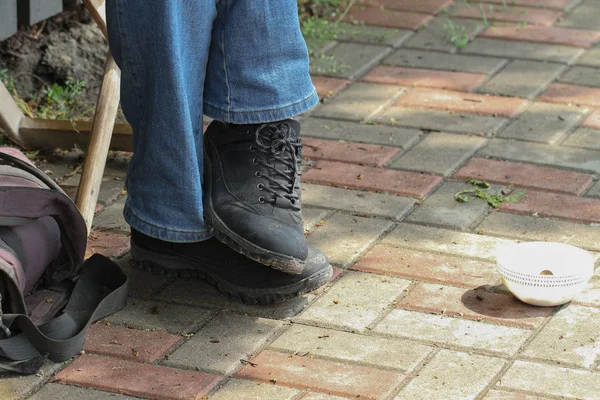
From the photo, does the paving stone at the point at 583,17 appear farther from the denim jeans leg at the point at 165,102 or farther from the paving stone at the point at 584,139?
the denim jeans leg at the point at 165,102

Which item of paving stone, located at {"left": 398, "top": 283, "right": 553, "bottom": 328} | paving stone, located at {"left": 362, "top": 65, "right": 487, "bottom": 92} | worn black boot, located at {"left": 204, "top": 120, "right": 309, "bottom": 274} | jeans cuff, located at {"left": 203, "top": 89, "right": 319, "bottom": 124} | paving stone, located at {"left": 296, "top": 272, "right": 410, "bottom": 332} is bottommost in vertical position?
→ paving stone, located at {"left": 398, "top": 283, "right": 553, "bottom": 328}

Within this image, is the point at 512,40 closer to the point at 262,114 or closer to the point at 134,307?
the point at 262,114

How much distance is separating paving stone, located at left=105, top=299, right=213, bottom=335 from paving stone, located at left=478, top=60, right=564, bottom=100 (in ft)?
5.38

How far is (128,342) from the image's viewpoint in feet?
7.51

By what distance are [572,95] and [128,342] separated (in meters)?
1.94

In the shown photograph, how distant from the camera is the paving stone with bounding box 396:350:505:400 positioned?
2074mm

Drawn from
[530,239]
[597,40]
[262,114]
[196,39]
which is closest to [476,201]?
[530,239]

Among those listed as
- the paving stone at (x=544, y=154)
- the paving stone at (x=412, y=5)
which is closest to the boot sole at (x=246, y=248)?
the paving stone at (x=544, y=154)

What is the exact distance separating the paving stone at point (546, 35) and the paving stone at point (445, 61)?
0.82 feet

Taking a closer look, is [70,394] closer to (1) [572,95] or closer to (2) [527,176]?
(2) [527,176]

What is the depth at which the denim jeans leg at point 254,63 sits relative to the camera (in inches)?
93.5

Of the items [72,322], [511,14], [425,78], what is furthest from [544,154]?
[72,322]

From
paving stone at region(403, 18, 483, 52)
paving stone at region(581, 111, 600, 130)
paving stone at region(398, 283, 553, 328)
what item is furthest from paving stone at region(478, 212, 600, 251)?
paving stone at region(403, 18, 483, 52)

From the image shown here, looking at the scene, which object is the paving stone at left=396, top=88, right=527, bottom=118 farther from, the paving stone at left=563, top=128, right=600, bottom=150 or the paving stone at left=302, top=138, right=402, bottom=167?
the paving stone at left=302, top=138, right=402, bottom=167
